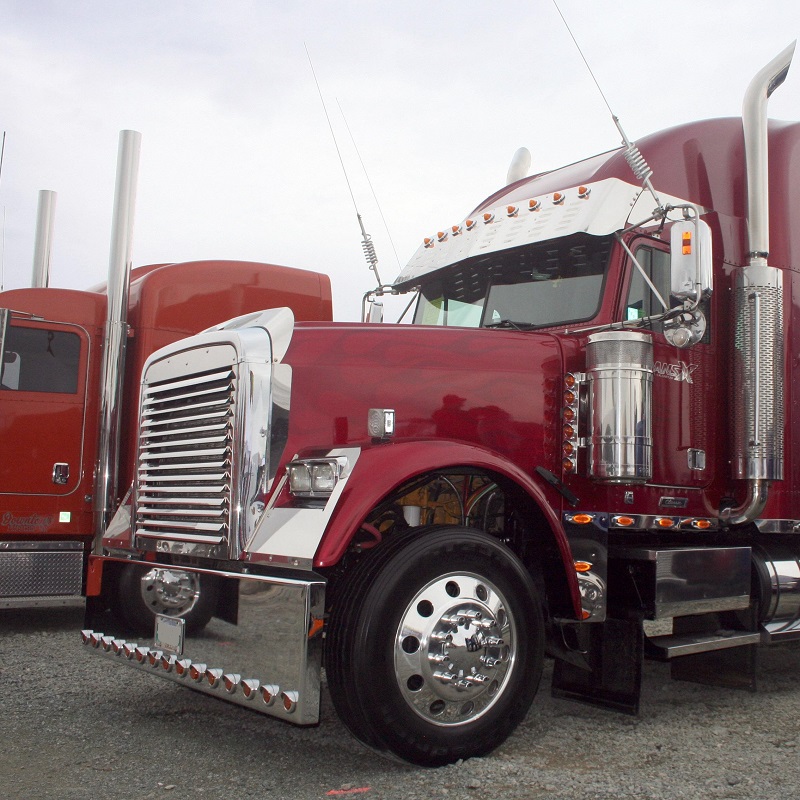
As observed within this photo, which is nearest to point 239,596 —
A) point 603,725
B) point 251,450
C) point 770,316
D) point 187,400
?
point 251,450

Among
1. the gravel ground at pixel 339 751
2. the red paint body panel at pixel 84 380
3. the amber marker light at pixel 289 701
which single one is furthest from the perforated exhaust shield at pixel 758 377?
the red paint body panel at pixel 84 380

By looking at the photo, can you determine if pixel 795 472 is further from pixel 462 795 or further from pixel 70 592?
pixel 70 592

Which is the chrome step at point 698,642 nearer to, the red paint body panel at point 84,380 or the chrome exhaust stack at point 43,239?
the red paint body panel at point 84,380

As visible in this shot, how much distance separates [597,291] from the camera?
5.12m

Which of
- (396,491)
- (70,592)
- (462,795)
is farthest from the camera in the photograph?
(70,592)

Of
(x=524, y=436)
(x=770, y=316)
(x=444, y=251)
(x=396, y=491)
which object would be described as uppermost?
(x=444, y=251)

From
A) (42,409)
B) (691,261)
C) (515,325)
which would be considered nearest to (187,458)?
(515,325)

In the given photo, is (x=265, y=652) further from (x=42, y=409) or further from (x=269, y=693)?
(x=42, y=409)

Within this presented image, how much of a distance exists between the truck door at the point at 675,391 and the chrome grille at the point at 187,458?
2.21 metres

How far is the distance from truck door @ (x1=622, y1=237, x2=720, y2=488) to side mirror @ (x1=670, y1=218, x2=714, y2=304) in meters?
0.51

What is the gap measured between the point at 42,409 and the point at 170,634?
4162 mm

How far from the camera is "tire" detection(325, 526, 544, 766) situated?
12.3 ft

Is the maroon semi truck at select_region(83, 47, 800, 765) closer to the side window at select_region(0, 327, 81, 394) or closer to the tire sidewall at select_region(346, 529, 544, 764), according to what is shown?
the tire sidewall at select_region(346, 529, 544, 764)

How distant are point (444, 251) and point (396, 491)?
2.22m
